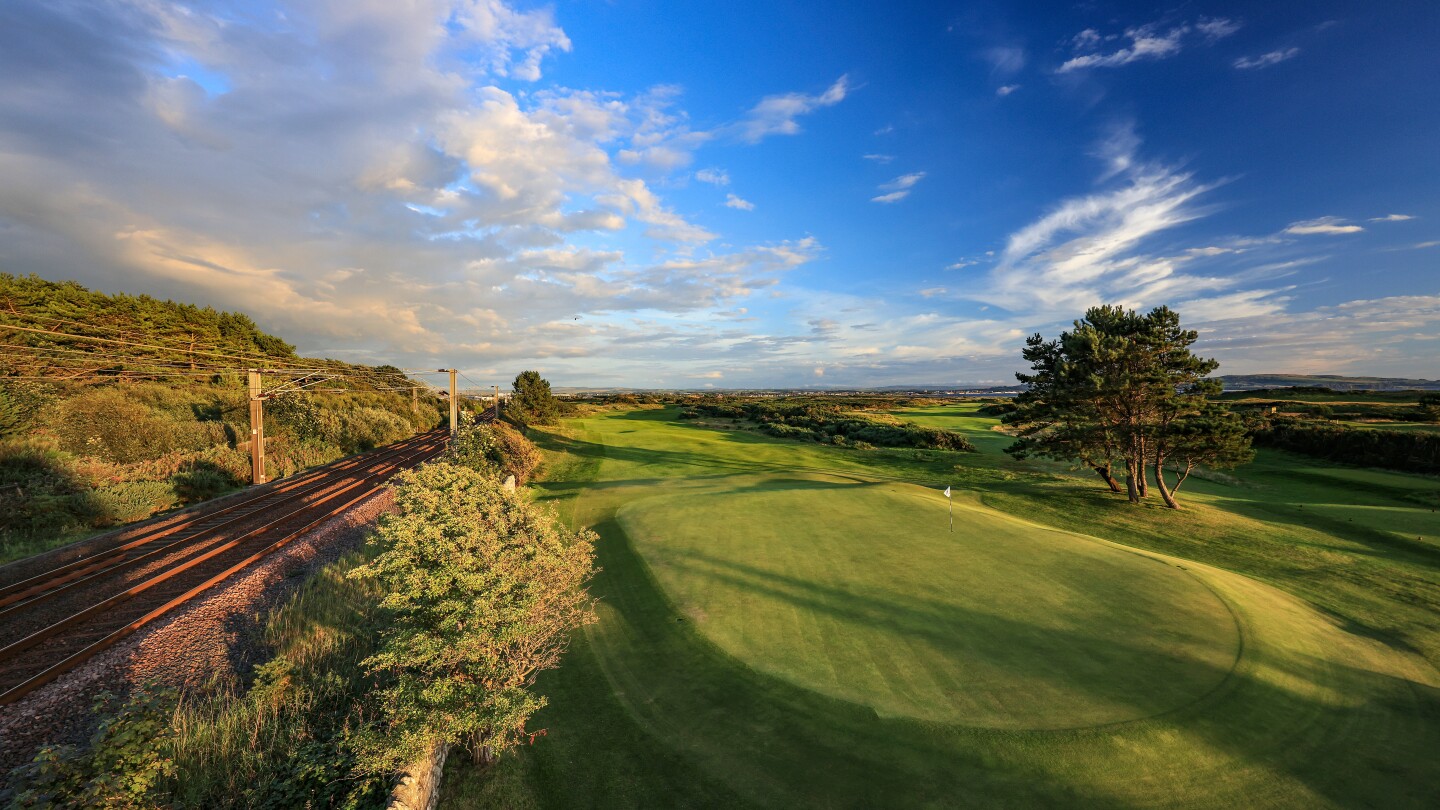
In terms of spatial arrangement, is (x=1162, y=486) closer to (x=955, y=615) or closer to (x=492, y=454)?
(x=955, y=615)

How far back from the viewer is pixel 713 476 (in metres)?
23.1

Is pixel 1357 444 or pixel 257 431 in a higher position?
pixel 257 431

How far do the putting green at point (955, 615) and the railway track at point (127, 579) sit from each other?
948 centimetres

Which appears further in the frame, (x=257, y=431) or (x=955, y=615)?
(x=257, y=431)

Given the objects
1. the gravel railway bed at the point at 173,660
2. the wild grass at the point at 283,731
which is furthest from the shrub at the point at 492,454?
the wild grass at the point at 283,731

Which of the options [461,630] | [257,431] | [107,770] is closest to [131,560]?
[107,770]

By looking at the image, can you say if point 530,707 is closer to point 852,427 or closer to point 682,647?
point 682,647

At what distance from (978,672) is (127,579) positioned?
56.1 feet

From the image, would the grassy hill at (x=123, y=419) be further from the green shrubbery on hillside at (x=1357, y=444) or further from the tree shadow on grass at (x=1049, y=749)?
the green shrubbery on hillside at (x=1357, y=444)

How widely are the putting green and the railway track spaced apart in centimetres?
948

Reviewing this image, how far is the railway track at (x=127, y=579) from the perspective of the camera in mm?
7402

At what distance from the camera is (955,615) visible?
306 inches

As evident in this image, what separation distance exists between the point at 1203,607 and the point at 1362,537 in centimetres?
1278

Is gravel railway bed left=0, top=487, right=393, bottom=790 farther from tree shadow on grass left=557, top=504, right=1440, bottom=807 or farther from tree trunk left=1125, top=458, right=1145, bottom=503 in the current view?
tree trunk left=1125, top=458, right=1145, bottom=503
